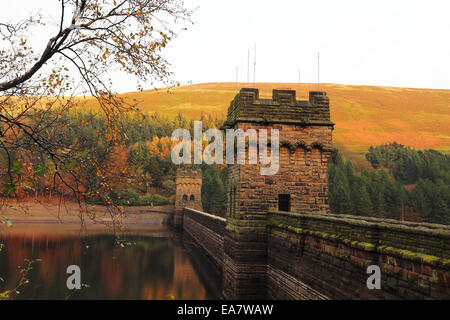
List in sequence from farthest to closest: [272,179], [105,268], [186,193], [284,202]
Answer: [186,193] → [105,268] → [284,202] → [272,179]

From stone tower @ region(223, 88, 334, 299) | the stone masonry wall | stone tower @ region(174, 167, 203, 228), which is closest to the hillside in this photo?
stone tower @ region(174, 167, 203, 228)

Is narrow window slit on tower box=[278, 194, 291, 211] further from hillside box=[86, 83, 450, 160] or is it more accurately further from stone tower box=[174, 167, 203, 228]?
hillside box=[86, 83, 450, 160]

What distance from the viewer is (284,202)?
50.3ft

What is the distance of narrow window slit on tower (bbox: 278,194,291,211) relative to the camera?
14875mm

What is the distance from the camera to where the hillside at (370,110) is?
5310 inches

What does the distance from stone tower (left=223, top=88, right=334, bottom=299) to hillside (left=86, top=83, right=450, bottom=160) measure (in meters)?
109

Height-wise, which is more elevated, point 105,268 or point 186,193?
point 186,193


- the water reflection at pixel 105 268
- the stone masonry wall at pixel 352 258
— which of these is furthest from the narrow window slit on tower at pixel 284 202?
the water reflection at pixel 105 268

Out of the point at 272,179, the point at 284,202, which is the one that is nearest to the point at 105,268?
the point at 284,202

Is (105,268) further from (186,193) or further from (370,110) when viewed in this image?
(370,110)

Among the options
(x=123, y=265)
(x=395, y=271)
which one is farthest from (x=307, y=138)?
(x=123, y=265)

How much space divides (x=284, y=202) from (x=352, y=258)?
272 inches

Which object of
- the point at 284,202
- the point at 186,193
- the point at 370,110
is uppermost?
the point at 370,110

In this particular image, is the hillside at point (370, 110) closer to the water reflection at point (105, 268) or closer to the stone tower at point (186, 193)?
the stone tower at point (186, 193)
